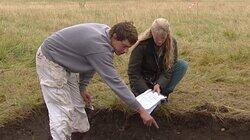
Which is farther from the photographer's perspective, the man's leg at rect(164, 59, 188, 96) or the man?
the man's leg at rect(164, 59, 188, 96)

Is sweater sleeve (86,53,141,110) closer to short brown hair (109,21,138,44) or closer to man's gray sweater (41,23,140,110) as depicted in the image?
man's gray sweater (41,23,140,110)

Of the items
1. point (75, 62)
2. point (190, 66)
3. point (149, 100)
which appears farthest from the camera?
point (190, 66)

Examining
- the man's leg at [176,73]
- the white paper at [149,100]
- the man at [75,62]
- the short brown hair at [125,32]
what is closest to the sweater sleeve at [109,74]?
the man at [75,62]

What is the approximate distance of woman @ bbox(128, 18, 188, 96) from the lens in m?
5.10

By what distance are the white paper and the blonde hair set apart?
1.52 feet

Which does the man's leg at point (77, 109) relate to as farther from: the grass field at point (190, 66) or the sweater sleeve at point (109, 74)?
the grass field at point (190, 66)

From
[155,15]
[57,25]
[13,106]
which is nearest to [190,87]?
[13,106]

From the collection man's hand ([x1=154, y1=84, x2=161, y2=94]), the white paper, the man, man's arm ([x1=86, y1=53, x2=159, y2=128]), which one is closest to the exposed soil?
man's hand ([x1=154, y1=84, x2=161, y2=94])

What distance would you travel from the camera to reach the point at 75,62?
13.3 ft

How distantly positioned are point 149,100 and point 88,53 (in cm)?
93

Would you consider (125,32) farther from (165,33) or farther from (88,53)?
(165,33)

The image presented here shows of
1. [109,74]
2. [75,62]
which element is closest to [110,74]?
[109,74]

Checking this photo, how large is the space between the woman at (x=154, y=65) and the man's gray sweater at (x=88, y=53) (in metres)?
1.04

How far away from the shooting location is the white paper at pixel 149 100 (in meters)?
4.25
